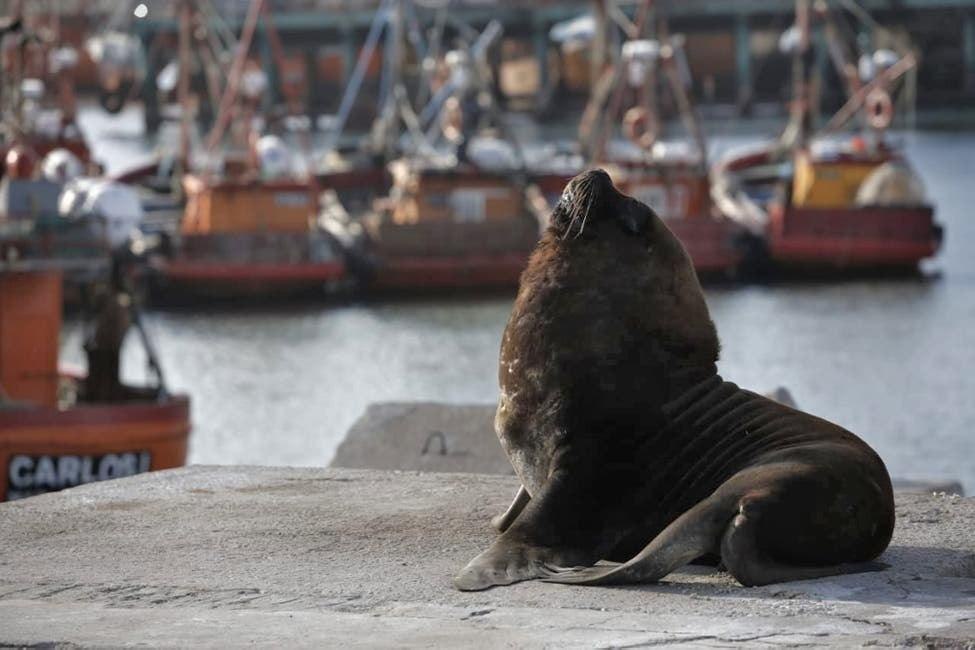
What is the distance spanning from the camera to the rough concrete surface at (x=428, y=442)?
1065 cm

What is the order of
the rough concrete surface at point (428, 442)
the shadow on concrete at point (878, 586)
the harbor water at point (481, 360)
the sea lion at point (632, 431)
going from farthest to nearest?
the harbor water at point (481, 360)
the rough concrete surface at point (428, 442)
the sea lion at point (632, 431)
the shadow on concrete at point (878, 586)

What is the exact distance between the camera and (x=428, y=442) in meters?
10.9

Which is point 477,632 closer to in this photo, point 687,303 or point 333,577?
point 333,577

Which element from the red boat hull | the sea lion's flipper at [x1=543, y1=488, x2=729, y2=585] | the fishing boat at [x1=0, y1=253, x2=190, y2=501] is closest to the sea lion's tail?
the sea lion's flipper at [x1=543, y1=488, x2=729, y2=585]

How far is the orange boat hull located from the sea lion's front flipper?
869cm

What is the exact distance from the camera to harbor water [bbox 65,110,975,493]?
80.7 feet

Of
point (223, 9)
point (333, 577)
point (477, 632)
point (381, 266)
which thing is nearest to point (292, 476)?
point (333, 577)

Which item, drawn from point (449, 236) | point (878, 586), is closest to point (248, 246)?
point (449, 236)

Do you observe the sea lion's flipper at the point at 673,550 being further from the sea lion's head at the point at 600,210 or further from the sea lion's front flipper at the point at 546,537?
the sea lion's head at the point at 600,210

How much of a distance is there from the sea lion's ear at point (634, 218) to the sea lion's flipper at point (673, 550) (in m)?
0.96

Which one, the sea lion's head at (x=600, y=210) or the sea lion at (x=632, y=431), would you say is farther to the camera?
the sea lion's head at (x=600, y=210)

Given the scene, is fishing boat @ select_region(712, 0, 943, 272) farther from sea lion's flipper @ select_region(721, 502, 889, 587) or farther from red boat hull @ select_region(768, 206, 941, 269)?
sea lion's flipper @ select_region(721, 502, 889, 587)

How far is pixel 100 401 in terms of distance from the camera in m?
17.0

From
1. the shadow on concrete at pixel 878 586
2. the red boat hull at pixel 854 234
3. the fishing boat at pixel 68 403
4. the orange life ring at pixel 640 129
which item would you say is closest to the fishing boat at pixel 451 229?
the orange life ring at pixel 640 129
